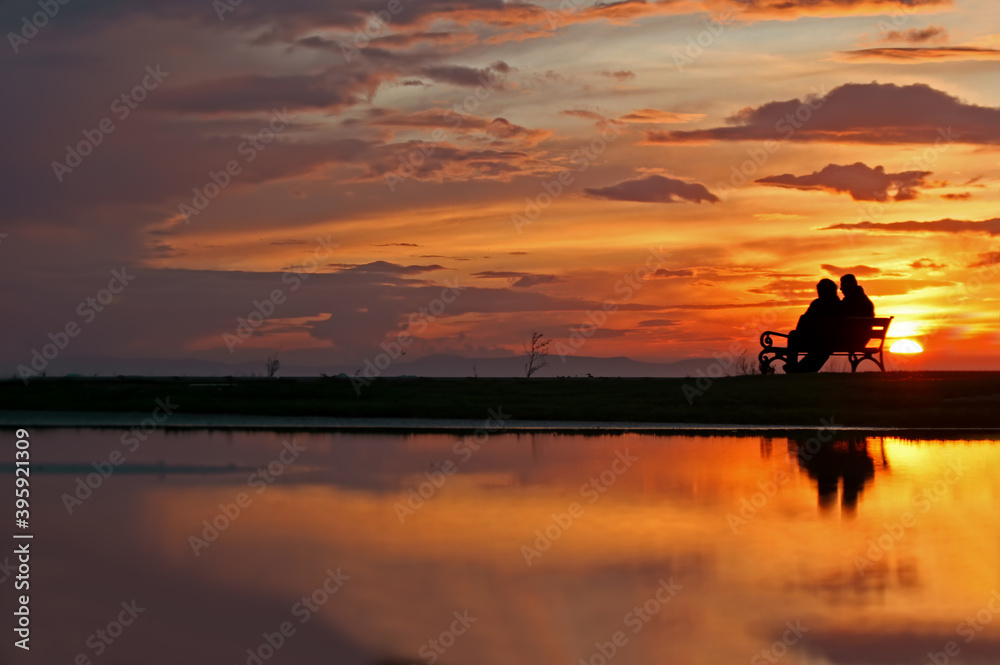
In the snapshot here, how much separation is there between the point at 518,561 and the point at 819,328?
105ft

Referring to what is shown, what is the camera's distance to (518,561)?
1387cm

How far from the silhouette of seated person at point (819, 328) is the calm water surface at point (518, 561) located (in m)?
19.5

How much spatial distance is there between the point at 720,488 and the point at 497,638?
1036 cm

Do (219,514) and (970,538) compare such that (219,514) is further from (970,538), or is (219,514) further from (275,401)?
(275,401)

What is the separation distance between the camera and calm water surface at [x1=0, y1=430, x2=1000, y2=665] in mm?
10430

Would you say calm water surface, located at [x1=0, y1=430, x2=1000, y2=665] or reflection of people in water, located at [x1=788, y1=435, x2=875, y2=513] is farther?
reflection of people in water, located at [x1=788, y1=435, x2=875, y2=513]

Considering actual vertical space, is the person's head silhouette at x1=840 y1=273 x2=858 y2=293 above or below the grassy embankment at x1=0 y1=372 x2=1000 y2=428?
above

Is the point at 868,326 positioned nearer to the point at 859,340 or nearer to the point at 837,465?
the point at 859,340

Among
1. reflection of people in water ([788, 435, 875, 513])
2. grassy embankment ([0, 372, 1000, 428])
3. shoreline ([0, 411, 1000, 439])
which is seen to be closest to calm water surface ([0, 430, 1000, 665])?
reflection of people in water ([788, 435, 875, 513])

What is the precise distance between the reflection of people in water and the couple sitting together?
533 inches

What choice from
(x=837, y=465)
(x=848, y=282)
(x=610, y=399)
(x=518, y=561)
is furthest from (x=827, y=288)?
(x=518, y=561)

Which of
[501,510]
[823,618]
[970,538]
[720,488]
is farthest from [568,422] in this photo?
[823,618]

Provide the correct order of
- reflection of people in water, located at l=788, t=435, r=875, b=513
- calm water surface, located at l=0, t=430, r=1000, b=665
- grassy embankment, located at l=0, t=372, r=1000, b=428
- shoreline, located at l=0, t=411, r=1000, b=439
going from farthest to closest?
1. grassy embankment, located at l=0, t=372, r=1000, b=428
2. shoreline, located at l=0, t=411, r=1000, b=439
3. reflection of people in water, located at l=788, t=435, r=875, b=513
4. calm water surface, located at l=0, t=430, r=1000, b=665

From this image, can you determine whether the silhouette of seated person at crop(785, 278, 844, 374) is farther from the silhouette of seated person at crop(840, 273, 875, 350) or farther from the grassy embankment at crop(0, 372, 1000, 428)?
the grassy embankment at crop(0, 372, 1000, 428)
